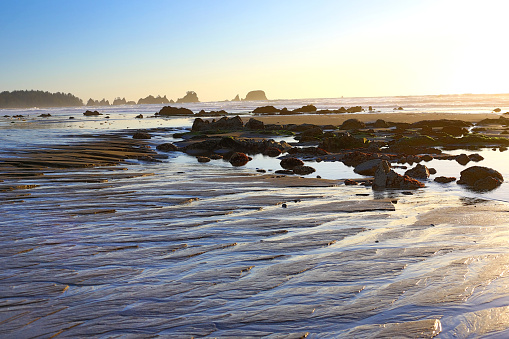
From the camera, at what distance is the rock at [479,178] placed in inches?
510

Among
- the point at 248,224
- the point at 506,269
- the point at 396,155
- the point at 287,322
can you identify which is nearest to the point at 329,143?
the point at 396,155

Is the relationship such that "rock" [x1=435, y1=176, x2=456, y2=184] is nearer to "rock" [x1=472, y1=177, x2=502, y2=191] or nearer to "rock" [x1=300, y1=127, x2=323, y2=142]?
"rock" [x1=472, y1=177, x2=502, y2=191]

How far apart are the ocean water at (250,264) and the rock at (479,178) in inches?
66.2

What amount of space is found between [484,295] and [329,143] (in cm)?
1979

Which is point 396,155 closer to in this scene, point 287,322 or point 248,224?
point 248,224

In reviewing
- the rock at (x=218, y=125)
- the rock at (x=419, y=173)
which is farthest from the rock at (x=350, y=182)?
the rock at (x=218, y=125)

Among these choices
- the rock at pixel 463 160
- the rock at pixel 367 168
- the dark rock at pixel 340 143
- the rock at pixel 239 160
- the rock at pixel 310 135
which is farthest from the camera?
the rock at pixel 310 135

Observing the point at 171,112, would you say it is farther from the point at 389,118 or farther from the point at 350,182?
the point at 350,182

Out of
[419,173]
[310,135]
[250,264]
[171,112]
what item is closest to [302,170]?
[419,173]

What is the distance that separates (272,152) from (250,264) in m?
17.4

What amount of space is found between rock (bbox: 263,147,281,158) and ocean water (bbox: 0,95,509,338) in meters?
11.8

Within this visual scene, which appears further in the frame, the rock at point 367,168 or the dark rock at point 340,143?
the dark rock at point 340,143

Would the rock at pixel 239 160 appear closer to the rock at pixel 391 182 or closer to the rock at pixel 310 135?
the rock at pixel 391 182

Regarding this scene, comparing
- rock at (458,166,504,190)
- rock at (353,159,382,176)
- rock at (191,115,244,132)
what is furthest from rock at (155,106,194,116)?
rock at (458,166,504,190)
